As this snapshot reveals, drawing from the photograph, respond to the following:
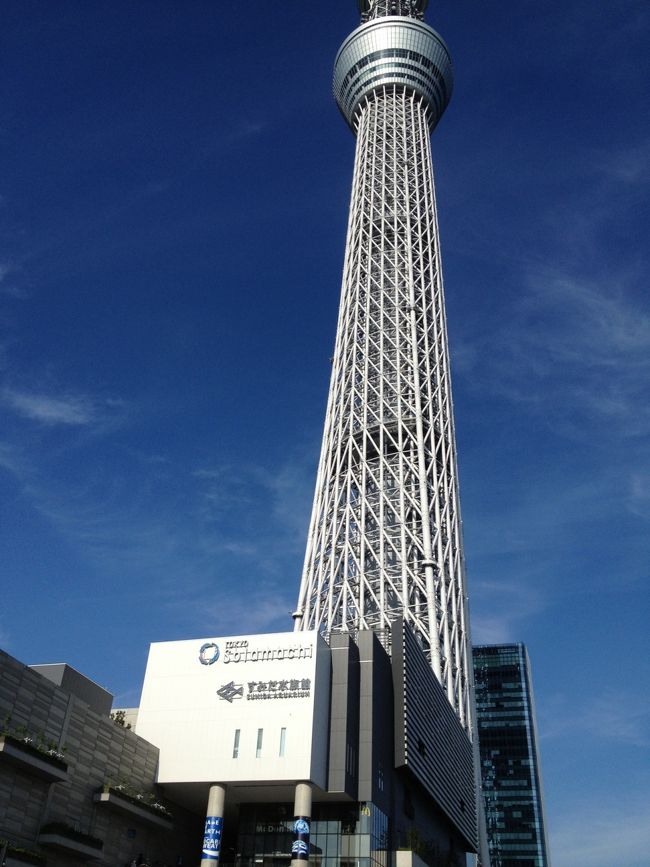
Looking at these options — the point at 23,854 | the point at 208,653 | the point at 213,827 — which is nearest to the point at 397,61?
the point at 208,653

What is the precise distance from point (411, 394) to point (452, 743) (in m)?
38.6

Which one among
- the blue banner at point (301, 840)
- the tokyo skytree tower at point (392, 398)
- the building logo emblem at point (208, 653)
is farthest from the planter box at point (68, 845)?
the tokyo skytree tower at point (392, 398)

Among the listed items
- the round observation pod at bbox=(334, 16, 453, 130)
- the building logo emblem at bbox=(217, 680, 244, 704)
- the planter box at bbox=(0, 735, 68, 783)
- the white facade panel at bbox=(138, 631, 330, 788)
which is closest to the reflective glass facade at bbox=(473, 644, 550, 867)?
the round observation pod at bbox=(334, 16, 453, 130)

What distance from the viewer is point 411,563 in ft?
276

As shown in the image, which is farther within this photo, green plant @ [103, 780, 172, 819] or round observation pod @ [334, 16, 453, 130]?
round observation pod @ [334, 16, 453, 130]

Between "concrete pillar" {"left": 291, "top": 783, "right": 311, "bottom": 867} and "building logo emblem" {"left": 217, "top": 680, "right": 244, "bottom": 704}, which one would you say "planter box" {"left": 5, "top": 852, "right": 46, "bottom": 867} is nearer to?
"concrete pillar" {"left": 291, "top": 783, "right": 311, "bottom": 867}

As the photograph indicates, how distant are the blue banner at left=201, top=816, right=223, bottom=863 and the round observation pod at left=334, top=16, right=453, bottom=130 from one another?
10615cm

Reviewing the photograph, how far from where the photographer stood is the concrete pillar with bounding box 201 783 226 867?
48.0 meters

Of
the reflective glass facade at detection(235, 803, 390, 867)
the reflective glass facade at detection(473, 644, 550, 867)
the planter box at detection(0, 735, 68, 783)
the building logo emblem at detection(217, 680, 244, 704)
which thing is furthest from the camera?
the reflective glass facade at detection(473, 644, 550, 867)

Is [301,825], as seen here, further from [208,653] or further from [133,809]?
[208,653]

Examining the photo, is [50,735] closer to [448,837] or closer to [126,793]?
[126,793]

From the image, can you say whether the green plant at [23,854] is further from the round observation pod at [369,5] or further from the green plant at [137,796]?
the round observation pod at [369,5]

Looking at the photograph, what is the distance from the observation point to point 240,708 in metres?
53.1

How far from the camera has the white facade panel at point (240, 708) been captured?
50.4m
